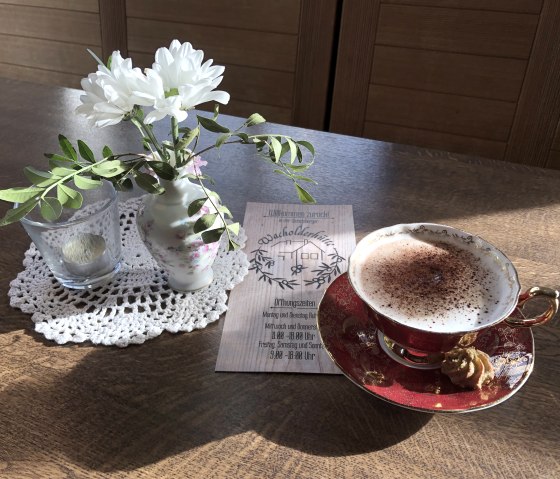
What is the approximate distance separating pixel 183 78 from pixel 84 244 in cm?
27

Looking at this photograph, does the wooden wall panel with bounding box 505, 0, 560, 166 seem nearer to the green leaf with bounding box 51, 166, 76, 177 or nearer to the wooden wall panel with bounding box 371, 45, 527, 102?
the wooden wall panel with bounding box 371, 45, 527, 102

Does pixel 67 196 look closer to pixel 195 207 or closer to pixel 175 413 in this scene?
pixel 195 207

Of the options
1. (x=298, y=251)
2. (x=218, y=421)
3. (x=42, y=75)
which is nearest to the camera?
(x=218, y=421)

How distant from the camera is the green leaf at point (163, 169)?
2.07ft

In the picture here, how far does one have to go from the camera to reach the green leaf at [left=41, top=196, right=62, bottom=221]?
595 millimetres

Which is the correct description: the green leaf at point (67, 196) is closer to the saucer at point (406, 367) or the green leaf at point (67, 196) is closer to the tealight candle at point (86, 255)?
the tealight candle at point (86, 255)

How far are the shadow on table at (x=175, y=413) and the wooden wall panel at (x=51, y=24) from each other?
221 centimetres

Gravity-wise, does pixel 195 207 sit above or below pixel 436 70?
above

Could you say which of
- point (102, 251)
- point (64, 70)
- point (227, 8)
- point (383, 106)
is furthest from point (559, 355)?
point (64, 70)

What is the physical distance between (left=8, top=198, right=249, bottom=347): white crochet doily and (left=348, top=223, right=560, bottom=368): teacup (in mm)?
209

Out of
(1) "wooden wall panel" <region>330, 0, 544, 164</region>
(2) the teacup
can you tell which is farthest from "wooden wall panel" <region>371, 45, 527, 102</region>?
(2) the teacup

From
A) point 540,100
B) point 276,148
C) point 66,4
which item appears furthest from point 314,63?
point 276,148

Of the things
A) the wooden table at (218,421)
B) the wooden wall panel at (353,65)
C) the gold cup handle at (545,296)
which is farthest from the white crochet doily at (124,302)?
the wooden wall panel at (353,65)

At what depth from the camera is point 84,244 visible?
73 cm
